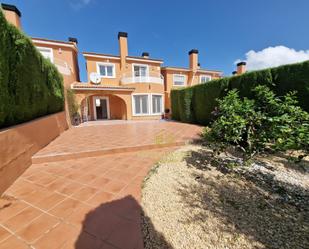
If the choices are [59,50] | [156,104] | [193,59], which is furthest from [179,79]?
[59,50]

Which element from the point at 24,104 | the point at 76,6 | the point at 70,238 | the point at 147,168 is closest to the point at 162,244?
the point at 70,238

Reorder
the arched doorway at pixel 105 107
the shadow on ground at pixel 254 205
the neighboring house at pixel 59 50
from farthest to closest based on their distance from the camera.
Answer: the arched doorway at pixel 105 107 < the neighboring house at pixel 59 50 < the shadow on ground at pixel 254 205

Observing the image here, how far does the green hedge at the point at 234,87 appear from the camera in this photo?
5.27m

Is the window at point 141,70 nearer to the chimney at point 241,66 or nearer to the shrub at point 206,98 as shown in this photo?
the shrub at point 206,98

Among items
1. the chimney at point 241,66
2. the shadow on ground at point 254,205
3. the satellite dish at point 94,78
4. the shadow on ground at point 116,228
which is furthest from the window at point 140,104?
the chimney at point 241,66

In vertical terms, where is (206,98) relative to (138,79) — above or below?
below

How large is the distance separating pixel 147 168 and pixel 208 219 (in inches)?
75.3

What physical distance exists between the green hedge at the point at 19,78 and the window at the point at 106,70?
1027 centimetres

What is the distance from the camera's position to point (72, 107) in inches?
409

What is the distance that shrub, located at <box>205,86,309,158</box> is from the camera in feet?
8.56

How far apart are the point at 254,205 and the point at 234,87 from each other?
6.93m

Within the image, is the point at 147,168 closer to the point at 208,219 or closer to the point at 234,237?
the point at 208,219

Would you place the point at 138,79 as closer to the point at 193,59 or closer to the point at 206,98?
the point at 206,98

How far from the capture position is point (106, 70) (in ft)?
51.1
